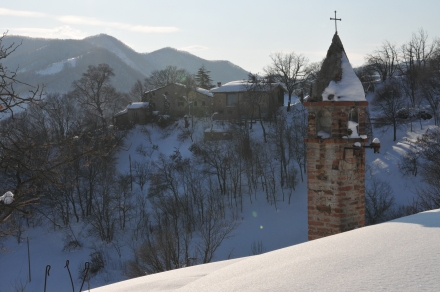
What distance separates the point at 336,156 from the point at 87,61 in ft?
336

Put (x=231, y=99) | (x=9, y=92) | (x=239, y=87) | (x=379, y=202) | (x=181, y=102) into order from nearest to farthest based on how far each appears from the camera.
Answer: (x=9, y=92) → (x=379, y=202) → (x=231, y=99) → (x=239, y=87) → (x=181, y=102)

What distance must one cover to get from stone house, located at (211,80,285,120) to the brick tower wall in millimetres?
33908

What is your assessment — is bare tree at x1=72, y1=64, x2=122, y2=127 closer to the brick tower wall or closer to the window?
the window

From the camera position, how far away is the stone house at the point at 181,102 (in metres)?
46.0

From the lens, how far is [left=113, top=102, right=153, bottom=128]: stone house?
1788 inches

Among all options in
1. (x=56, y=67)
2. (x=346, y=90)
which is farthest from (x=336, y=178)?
(x=56, y=67)

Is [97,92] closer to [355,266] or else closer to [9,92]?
[9,92]

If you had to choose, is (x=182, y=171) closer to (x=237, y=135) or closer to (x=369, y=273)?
(x=237, y=135)

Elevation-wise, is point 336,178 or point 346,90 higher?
point 346,90

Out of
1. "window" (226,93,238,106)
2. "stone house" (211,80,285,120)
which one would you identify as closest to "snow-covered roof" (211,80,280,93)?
"stone house" (211,80,285,120)

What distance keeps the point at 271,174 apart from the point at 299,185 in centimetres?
289

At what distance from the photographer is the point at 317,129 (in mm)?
7707

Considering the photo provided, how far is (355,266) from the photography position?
2848 mm

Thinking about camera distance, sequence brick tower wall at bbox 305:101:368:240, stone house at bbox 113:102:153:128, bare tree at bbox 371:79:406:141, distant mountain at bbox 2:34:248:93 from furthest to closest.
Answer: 1. distant mountain at bbox 2:34:248:93
2. stone house at bbox 113:102:153:128
3. bare tree at bbox 371:79:406:141
4. brick tower wall at bbox 305:101:368:240
